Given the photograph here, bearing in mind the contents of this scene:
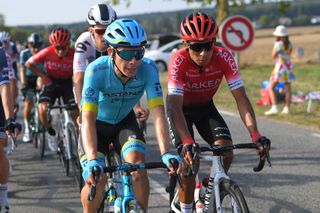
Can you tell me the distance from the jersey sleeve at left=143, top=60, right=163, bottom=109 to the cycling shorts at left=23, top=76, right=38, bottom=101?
7.13 meters

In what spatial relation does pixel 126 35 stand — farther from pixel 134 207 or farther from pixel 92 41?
pixel 92 41

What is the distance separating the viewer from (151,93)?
5.07 m

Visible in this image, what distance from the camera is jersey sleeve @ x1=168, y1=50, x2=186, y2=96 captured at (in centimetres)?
551

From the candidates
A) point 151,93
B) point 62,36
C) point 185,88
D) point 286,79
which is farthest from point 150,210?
point 286,79

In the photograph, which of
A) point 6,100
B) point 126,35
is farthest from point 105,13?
point 126,35

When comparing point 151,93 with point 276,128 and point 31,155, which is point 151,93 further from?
point 276,128

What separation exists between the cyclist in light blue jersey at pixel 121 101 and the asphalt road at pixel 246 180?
1.80 m

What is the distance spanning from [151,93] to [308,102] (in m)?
10.8

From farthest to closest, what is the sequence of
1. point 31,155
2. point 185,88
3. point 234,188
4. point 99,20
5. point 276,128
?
point 276,128, point 31,155, point 99,20, point 185,88, point 234,188

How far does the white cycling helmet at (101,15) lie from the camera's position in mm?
6840

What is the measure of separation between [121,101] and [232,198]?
120cm

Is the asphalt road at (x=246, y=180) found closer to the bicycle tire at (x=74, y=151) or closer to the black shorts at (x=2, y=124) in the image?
the bicycle tire at (x=74, y=151)

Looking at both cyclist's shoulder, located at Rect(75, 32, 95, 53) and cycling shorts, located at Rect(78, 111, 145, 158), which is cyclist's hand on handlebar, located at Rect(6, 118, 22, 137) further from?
cyclist's shoulder, located at Rect(75, 32, 95, 53)

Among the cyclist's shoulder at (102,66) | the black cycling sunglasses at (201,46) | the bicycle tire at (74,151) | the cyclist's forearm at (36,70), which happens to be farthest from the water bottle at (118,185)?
the cyclist's forearm at (36,70)
